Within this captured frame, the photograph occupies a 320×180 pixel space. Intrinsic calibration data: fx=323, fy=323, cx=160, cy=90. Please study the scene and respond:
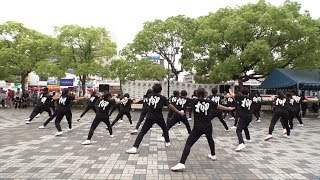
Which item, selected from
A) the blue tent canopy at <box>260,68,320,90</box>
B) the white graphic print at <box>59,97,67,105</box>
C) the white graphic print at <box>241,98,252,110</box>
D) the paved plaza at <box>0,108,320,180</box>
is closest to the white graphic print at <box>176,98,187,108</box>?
the paved plaza at <box>0,108,320,180</box>

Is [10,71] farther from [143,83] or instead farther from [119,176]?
[119,176]

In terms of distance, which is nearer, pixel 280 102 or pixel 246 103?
pixel 246 103

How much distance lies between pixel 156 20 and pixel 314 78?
1277 centimetres

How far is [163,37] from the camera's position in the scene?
25750mm

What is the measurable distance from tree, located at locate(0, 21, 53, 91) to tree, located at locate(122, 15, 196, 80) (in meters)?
7.18

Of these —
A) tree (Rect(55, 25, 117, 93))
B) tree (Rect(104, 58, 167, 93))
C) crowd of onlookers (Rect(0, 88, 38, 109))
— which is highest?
tree (Rect(55, 25, 117, 93))

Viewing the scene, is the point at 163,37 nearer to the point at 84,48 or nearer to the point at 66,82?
the point at 84,48

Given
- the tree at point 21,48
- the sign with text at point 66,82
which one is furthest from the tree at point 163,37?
the tree at point 21,48

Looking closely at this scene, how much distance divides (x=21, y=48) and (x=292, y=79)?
21.3 meters

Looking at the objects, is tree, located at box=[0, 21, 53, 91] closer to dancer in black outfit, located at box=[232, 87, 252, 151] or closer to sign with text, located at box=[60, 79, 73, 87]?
sign with text, located at box=[60, 79, 73, 87]

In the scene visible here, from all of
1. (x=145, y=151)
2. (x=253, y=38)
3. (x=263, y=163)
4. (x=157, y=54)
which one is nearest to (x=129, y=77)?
(x=157, y=54)

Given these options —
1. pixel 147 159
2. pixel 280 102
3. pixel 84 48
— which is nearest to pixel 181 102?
pixel 280 102

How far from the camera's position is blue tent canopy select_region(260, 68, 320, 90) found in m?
19.8

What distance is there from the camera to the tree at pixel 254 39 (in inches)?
834
